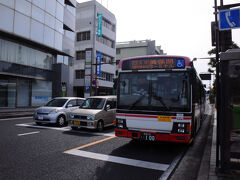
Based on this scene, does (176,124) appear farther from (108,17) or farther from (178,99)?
(108,17)

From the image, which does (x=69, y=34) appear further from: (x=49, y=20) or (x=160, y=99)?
(x=160, y=99)

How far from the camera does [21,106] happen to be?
65.6ft

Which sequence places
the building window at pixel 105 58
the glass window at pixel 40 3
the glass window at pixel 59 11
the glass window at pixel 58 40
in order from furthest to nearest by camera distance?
the building window at pixel 105 58 < the glass window at pixel 59 11 < the glass window at pixel 58 40 < the glass window at pixel 40 3

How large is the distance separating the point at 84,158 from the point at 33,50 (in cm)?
1922

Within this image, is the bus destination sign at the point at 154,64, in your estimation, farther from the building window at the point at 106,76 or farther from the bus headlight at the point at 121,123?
the building window at the point at 106,76

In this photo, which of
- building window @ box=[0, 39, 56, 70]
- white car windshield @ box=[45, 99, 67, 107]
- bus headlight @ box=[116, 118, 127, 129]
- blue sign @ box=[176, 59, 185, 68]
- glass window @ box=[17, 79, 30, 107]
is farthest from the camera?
glass window @ box=[17, 79, 30, 107]

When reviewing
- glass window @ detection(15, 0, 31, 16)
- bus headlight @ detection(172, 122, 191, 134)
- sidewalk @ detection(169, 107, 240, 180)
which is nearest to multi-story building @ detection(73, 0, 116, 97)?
glass window @ detection(15, 0, 31, 16)

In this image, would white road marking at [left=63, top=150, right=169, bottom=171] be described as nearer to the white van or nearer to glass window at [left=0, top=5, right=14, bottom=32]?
the white van

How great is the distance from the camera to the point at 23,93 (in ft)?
66.8

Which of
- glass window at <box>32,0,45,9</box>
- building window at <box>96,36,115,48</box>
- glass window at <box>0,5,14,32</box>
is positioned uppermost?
building window at <box>96,36,115,48</box>

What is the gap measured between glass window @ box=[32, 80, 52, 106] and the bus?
17.9m

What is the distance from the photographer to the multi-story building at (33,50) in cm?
1803

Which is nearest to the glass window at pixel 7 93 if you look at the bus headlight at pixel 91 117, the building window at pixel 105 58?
the bus headlight at pixel 91 117

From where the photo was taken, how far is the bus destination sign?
5879 mm
